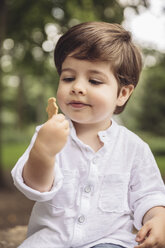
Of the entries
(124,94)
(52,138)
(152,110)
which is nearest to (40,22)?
(124,94)

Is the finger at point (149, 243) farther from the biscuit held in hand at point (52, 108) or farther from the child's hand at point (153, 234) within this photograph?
the biscuit held in hand at point (52, 108)

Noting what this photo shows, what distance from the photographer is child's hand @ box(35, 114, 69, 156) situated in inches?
59.1

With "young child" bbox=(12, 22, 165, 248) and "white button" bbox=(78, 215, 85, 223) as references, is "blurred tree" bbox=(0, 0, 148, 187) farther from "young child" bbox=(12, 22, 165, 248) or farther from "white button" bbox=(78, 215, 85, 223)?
"white button" bbox=(78, 215, 85, 223)

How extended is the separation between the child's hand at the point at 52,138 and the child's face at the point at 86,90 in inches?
11.1

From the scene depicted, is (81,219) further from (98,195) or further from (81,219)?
(98,195)

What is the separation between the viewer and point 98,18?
682 cm

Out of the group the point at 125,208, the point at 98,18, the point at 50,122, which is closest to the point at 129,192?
the point at 125,208

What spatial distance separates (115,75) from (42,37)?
6.45 meters

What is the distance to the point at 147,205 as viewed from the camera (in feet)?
6.21

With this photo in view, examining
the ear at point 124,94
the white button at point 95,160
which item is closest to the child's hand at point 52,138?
the white button at point 95,160

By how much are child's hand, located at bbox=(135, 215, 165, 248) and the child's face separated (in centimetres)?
59

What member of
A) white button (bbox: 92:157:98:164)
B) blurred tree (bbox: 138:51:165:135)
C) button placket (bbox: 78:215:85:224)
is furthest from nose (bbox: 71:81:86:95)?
blurred tree (bbox: 138:51:165:135)

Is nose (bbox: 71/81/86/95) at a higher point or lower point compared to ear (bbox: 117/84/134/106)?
higher

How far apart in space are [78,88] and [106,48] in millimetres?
260
